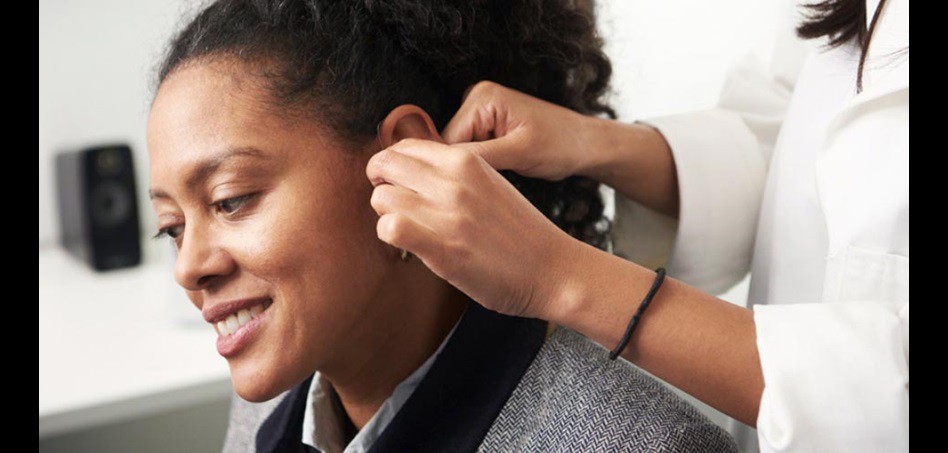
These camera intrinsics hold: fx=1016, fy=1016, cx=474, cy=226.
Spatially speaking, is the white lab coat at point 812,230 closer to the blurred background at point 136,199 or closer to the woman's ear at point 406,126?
the blurred background at point 136,199

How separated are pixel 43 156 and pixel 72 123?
0.31ft

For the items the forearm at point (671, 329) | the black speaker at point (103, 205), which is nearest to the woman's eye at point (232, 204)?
the forearm at point (671, 329)

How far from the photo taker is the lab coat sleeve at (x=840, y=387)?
819mm

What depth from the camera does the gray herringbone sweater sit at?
97cm

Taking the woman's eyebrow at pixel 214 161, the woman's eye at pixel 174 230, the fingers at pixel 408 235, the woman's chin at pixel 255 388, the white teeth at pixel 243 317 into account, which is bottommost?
the woman's chin at pixel 255 388

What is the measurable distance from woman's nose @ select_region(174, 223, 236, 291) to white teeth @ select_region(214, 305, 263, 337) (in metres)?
0.04

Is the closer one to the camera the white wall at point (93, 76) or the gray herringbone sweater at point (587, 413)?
the gray herringbone sweater at point (587, 413)

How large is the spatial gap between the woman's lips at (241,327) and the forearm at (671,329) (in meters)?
0.30

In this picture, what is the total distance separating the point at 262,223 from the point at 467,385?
0.27 metres
